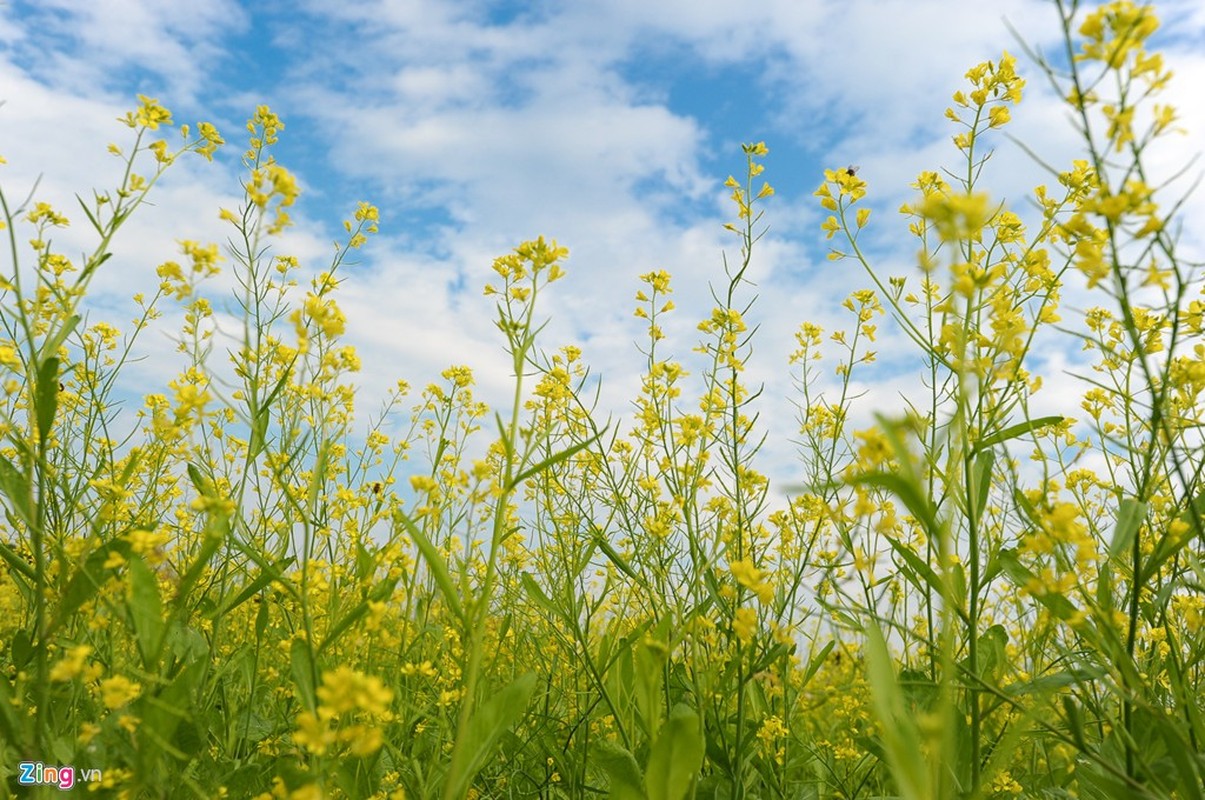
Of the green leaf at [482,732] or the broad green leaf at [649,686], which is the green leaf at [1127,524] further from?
the green leaf at [482,732]

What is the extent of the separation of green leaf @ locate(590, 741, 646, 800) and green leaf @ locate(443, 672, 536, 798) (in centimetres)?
28

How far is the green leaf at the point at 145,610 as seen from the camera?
4.16 feet

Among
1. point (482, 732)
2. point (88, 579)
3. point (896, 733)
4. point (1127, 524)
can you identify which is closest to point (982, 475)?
point (1127, 524)

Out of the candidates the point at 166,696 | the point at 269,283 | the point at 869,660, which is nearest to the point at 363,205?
the point at 269,283

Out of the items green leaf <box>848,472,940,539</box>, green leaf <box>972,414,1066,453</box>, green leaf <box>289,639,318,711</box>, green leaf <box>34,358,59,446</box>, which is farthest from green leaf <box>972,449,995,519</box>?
green leaf <box>34,358,59,446</box>

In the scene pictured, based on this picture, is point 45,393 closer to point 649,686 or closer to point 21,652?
point 21,652

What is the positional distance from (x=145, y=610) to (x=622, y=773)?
87 centimetres

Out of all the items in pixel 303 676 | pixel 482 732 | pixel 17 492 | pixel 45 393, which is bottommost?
pixel 482 732

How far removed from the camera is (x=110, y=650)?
1.78m

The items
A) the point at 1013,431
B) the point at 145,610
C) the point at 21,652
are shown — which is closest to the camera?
the point at 145,610

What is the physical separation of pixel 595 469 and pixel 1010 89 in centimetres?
160

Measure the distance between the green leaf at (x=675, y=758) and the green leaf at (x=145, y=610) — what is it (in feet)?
2.65

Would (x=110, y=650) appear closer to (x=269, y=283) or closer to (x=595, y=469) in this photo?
(x=595, y=469)

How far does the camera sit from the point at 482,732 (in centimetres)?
129
